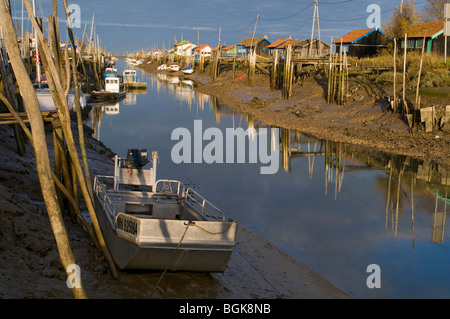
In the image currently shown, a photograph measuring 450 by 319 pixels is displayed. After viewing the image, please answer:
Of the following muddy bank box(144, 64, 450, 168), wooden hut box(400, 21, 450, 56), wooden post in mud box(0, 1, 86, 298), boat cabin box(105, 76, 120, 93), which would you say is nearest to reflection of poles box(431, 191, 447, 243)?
muddy bank box(144, 64, 450, 168)

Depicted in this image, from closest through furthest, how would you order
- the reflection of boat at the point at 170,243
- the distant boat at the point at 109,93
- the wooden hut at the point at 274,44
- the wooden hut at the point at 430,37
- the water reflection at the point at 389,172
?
the reflection of boat at the point at 170,243 < the water reflection at the point at 389,172 < the wooden hut at the point at 430,37 < the distant boat at the point at 109,93 < the wooden hut at the point at 274,44

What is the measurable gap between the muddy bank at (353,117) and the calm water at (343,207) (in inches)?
46.2

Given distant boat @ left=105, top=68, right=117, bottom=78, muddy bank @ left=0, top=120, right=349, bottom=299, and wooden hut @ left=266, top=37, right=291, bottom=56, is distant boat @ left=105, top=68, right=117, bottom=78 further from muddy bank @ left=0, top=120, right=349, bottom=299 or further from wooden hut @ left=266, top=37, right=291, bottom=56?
muddy bank @ left=0, top=120, right=349, bottom=299

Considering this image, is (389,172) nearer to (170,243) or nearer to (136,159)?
(136,159)

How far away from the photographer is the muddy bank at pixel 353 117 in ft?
74.2

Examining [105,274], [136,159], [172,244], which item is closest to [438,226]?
[136,159]

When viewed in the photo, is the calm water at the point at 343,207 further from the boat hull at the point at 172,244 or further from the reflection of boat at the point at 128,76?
the reflection of boat at the point at 128,76

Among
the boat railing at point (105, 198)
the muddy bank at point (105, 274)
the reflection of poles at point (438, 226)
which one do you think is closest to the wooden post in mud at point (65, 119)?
the muddy bank at point (105, 274)

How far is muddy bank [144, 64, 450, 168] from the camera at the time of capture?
74.2 ft

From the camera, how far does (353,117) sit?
96.3 feet

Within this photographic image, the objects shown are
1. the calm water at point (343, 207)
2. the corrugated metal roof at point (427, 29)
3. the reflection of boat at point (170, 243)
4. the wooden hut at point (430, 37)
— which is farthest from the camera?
the corrugated metal roof at point (427, 29)

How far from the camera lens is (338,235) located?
12.4 m

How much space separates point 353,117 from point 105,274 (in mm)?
22980

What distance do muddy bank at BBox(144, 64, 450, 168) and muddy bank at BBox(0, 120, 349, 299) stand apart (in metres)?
12.4
